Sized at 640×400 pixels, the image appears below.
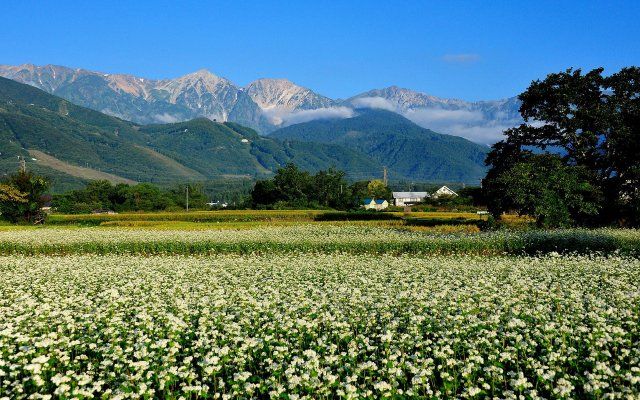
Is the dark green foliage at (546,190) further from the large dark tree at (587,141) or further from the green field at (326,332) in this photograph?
the green field at (326,332)

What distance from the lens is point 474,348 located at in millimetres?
9383

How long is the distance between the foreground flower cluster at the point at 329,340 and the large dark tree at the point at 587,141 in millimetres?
22185

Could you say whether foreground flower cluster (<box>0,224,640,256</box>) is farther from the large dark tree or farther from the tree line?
the large dark tree

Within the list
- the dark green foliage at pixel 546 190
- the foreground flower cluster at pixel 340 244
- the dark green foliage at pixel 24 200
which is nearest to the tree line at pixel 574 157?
the dark green foliage at pixel 546 190

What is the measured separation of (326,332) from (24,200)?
174 ft

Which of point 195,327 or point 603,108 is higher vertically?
point 603,108

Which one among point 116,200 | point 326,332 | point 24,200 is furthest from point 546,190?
point 116,200

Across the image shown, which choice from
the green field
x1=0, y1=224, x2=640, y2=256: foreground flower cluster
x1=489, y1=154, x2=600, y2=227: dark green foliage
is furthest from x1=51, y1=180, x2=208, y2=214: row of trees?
the green field

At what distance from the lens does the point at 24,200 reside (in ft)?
180

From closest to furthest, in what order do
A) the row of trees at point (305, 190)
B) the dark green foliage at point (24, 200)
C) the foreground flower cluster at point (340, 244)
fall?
1. the foreground flower cluster at point (340, 244)
2. the dark green foliage at point (24, 200)
3. the row of trees at point (305, 190)

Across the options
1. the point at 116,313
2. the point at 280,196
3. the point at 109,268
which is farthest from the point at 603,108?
the point at 280,196

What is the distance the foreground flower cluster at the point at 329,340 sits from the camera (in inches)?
328

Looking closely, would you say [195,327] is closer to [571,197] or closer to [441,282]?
[441,282]

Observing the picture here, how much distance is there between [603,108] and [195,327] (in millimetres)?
37250
